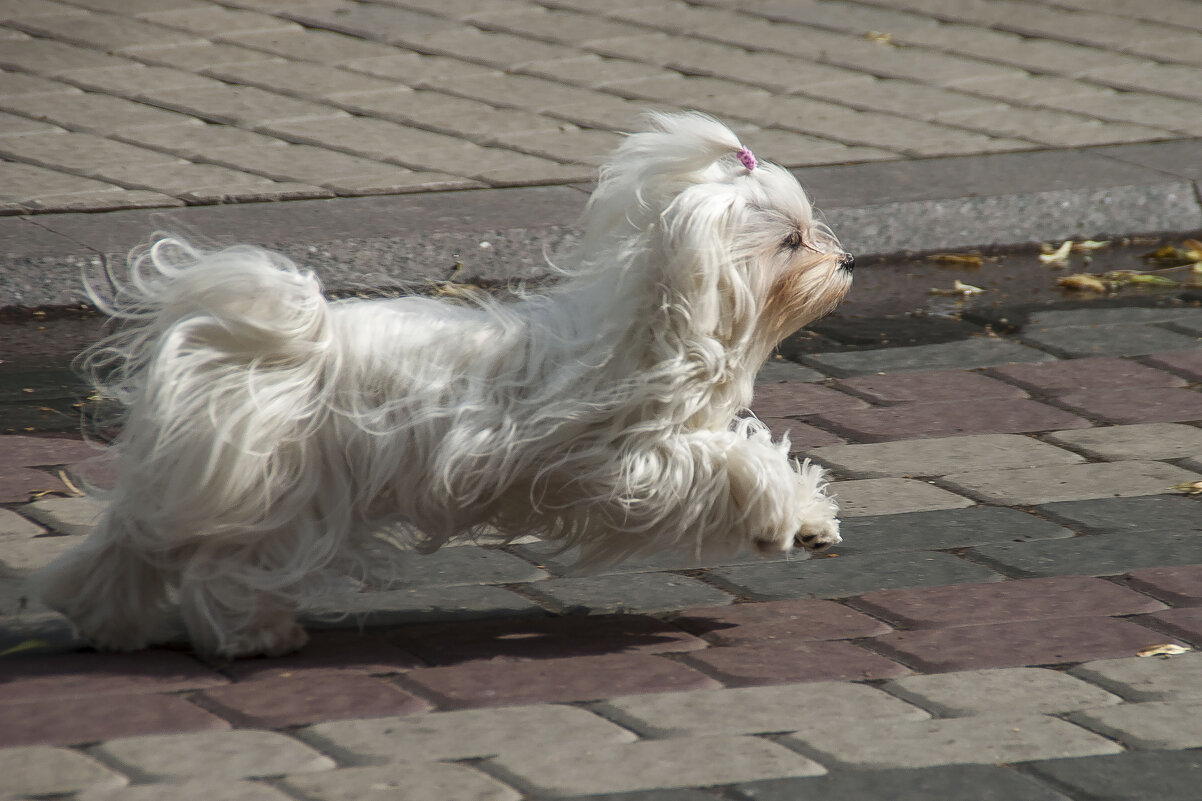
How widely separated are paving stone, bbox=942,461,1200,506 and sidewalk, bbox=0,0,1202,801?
0.02 meters

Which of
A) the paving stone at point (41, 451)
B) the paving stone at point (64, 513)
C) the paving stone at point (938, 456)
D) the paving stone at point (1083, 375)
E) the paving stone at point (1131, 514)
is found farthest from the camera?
the paving stone at point (1083, 375)

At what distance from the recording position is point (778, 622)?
3.82 meters

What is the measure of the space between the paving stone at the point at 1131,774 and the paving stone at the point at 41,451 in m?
2.82

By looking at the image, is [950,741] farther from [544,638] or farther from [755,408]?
[755,408]

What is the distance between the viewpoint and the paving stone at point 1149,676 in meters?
3.40

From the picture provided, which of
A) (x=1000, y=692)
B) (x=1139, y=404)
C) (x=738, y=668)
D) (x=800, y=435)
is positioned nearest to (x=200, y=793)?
(x=738, y=668)

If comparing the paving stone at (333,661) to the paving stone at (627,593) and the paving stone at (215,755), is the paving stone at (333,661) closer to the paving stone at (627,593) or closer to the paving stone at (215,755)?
the paving stone at (215,755)

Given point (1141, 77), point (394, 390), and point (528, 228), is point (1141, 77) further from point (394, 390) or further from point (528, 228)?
point (394, 390)

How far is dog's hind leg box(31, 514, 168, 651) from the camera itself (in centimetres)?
351

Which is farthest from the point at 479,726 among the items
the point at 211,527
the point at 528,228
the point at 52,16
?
the point at 52,16

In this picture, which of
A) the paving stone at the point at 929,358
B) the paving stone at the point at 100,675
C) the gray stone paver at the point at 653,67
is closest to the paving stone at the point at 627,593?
the paving stone at the point at 100,675

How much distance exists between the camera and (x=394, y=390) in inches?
137

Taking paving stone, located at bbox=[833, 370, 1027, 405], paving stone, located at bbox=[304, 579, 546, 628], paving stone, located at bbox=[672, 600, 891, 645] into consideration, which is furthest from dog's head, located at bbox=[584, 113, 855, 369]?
paving stone, located at bbox=[833, 370, 1027, 405]

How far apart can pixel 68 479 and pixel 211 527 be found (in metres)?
1.29
